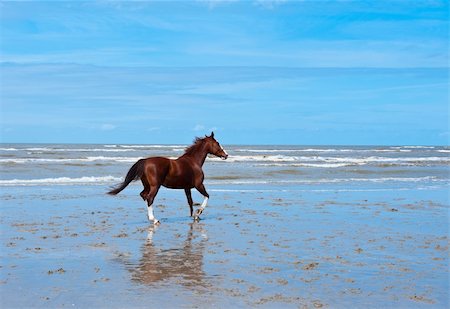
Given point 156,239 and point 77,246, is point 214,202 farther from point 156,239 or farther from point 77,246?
point 77,246

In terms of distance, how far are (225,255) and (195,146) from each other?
5014 mm

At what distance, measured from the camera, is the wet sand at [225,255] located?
5945 mm

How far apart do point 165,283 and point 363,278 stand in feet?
7.55

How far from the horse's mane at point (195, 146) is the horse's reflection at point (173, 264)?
3400 mm

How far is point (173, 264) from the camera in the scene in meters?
7.46

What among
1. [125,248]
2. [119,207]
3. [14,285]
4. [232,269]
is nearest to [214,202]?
[119,207]

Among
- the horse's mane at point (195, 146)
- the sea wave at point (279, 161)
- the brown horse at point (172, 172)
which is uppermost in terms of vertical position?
the horse's mane at point (195, 146)

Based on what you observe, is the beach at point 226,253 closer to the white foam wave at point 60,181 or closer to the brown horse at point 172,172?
the brown horse at point 172,172

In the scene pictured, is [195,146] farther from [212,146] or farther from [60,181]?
[60,181]

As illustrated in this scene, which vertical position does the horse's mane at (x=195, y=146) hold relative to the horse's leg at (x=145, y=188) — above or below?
above

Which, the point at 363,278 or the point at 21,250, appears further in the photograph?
the point at 21,250

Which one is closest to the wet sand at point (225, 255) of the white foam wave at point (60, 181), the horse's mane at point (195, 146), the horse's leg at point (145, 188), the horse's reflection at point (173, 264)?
the horse's reflection at point (173, 264)

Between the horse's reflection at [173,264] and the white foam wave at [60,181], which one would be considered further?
the white foam wave at [60,181]

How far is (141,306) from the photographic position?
18.2 ft
